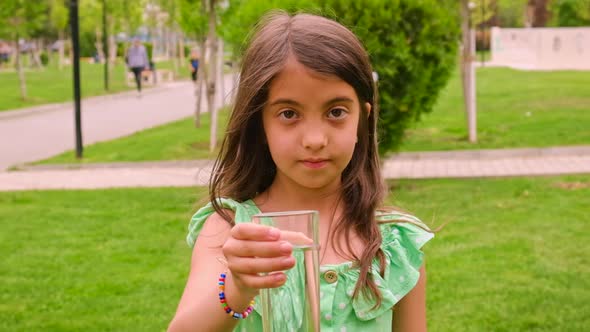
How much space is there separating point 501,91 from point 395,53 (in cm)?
1628

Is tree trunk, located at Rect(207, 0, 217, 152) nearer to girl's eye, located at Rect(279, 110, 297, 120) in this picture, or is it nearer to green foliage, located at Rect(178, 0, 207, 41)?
green foliage, located at Rect(178, 0, 207, 41)

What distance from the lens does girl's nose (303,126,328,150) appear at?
1.83 meters

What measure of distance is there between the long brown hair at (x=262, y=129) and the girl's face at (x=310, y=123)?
24 millimetres

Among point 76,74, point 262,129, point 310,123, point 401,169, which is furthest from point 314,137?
point 76,74

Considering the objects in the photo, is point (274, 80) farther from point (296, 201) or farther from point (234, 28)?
point (234, 28)

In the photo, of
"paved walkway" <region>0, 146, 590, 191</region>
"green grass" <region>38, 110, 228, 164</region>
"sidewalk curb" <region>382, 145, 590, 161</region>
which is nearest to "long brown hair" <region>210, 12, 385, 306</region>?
"paved walkway" <region>0, 146, 590, 191</region>

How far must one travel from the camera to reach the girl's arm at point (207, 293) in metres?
1.74

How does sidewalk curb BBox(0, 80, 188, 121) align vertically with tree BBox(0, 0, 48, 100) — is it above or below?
below

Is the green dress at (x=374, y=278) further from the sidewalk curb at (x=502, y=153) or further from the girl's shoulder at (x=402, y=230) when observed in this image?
the sidewalk curb at (x=502, y=153)

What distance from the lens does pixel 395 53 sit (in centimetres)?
860

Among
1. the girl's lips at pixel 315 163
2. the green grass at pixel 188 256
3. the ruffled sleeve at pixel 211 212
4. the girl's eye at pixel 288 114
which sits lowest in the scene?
the green grass at pixel 188 256

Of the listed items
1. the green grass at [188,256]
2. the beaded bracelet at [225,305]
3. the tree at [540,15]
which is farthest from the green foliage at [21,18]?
the tree at [540,15]

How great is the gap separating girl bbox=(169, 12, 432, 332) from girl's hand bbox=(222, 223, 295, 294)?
0.11m

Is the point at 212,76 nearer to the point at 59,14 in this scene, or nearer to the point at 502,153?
the point at 502,153
